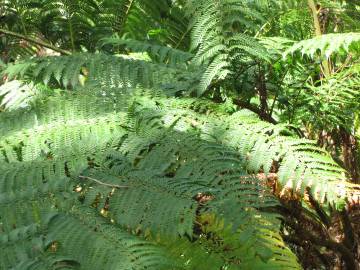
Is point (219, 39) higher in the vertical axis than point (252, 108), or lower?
higher

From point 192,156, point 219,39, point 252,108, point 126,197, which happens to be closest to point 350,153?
point 252,108

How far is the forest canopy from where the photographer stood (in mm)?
1023

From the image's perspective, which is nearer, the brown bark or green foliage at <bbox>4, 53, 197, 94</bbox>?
green foliage at <bbox>4, 53, 197, 94</bbox>

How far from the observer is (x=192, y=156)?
1.23 m

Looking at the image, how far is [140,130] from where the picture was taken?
4.43ft

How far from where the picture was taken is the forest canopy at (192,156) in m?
1.02

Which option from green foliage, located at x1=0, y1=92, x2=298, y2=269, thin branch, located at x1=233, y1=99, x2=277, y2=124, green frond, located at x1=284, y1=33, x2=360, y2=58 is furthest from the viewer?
thin branch, located at x1=233, y1=99, x2=277, y2=124

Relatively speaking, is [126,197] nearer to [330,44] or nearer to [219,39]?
[219,39]

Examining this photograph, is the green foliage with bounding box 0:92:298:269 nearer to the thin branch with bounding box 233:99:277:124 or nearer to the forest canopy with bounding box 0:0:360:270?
the forest canopy with bounding box 0:0:360:270

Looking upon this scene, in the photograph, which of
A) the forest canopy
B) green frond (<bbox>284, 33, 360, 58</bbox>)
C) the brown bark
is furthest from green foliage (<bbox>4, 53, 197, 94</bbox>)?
the brown bark

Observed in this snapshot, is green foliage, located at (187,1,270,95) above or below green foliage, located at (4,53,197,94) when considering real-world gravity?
above

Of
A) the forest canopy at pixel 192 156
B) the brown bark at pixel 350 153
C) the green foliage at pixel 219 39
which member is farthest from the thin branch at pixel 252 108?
the brown bark at pixel 350 153

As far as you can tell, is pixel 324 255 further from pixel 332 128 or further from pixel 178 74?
pixel 178 74

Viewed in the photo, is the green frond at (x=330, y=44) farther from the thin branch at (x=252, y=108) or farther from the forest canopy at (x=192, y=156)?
the thin branch at (x=252, y=108)
